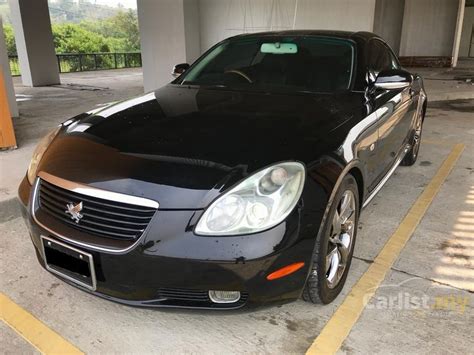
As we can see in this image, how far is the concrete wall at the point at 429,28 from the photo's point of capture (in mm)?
17656

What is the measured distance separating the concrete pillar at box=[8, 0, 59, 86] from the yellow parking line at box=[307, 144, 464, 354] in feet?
44.6

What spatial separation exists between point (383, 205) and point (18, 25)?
1422cm

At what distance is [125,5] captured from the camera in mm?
76062

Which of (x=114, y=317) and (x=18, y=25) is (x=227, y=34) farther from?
(x=114, y=317)

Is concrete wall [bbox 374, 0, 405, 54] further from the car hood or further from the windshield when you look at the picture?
the car hood

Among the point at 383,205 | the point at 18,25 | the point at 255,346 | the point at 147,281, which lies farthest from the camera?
the point at 18,25

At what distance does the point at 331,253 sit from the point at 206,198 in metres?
0.89

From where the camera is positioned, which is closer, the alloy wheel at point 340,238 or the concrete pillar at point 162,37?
the alloy wheel at point 340,238

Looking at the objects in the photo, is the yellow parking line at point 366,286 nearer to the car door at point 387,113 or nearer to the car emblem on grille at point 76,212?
the car door at point 387,113

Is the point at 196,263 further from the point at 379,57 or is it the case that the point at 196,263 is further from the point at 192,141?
the point at 379,57

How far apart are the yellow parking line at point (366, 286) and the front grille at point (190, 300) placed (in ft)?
1.55

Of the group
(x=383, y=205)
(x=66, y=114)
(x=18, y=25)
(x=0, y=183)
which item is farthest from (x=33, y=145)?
(x=18, y=25)

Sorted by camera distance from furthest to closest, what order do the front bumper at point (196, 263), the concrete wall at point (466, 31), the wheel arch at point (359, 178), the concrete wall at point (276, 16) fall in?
the concrete wall at point (466, 31)
the concrete wall at point (276, 16)
the wheel arch at point (359, 178)
the front bumper at point (196, 263)

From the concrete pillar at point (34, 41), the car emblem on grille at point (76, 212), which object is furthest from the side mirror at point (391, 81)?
the concrete pillar at point (34, 41)
